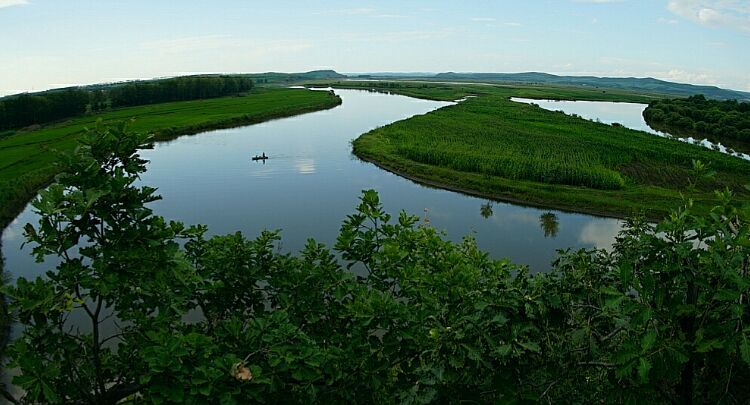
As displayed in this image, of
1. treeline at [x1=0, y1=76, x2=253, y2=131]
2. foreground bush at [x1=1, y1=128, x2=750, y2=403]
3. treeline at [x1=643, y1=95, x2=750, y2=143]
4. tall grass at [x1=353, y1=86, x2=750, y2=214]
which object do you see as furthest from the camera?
treeline at [x1=643, y1=95, x2=750, y2=143]

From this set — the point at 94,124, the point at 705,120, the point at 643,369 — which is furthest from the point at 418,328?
the point at 705,120

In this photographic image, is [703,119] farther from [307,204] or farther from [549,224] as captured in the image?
[307,204]

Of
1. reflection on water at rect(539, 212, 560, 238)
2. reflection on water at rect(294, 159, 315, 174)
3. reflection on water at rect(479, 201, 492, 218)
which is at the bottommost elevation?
reflection on water at rect(539, 212, 560, 238)

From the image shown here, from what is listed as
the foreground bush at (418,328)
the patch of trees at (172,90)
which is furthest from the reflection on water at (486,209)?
the patch of trees at (172,90)

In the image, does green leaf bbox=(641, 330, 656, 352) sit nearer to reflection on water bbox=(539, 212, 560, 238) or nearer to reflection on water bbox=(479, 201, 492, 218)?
reflection on water bbox=(539, 212, 560, 238)

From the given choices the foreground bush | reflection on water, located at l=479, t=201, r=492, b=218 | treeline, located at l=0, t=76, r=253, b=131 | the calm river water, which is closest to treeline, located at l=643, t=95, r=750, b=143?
reflection on water, located at l=479, t=201, r=492, b=218

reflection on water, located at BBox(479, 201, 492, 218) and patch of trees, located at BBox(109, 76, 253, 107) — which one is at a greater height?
patch of trees, located at BBox(109, 76, 253, 107)
